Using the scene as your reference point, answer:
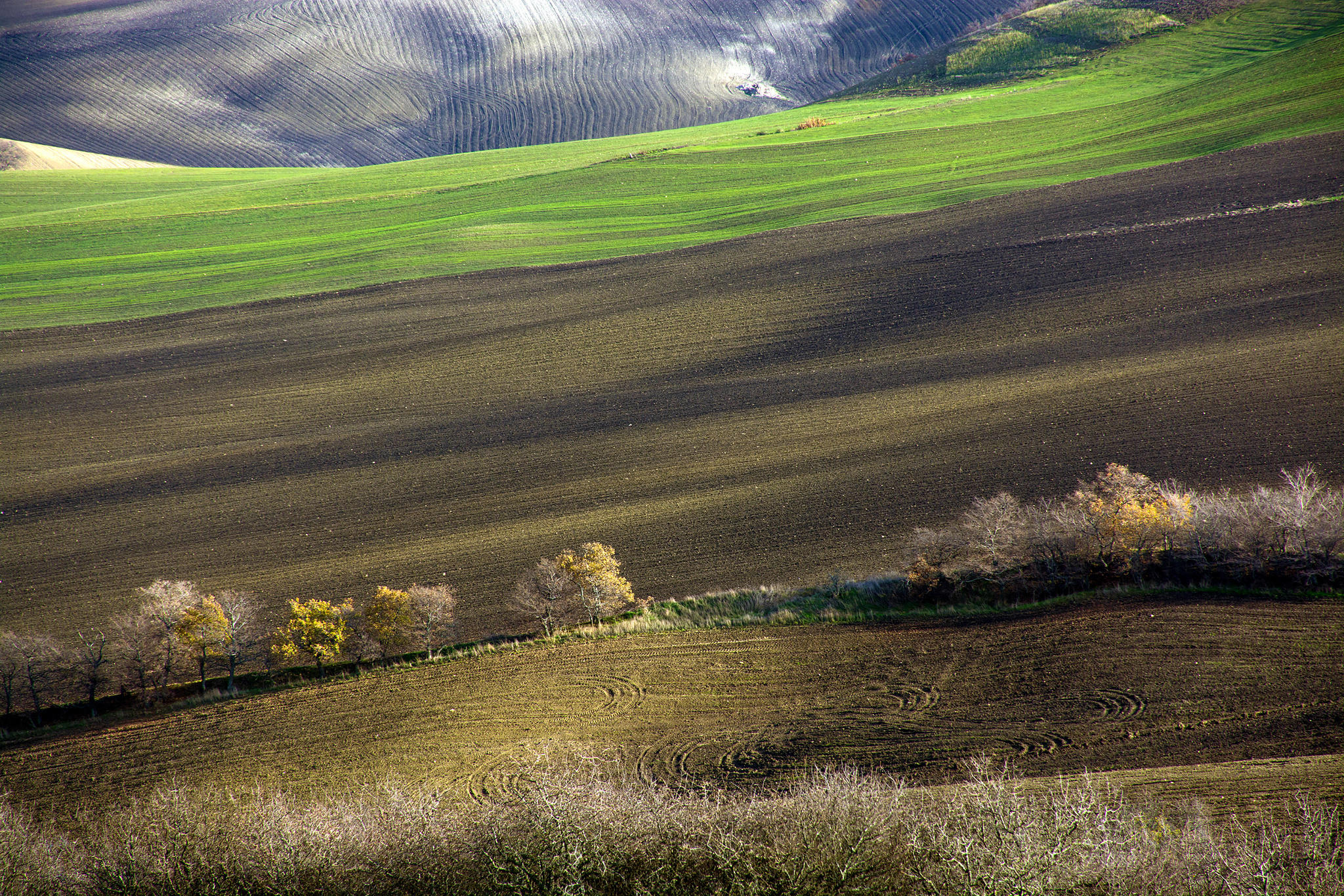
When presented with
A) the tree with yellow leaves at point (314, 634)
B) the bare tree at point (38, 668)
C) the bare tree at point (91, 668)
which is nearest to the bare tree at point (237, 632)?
the tree with yellow leaves at point (314, 634)

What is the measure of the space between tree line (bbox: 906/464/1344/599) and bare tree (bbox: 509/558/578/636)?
954 cm

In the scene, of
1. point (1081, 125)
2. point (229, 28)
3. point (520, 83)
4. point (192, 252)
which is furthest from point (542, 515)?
point (229, 28)

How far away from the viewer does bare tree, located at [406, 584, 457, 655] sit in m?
20.1

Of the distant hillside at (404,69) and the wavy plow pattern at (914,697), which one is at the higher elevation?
the distant hillside at (404,69)

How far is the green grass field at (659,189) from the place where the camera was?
1531 inches

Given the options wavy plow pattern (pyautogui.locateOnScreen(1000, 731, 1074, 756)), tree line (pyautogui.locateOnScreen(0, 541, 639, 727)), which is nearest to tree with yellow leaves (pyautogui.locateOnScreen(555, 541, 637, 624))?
tree line (pyautogui.locateOnScreen(0, 541, 639, 727))

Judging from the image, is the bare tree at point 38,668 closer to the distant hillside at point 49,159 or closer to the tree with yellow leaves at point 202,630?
the tree with yellow leaves at point 202,630

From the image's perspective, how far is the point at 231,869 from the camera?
372 inches

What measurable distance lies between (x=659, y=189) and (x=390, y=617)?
3355 centimetres

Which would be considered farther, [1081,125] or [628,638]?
[1081,125]

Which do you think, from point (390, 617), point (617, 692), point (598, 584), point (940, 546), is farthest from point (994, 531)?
point (390, 617)

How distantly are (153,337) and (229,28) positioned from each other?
155 feet

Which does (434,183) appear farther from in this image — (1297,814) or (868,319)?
(1297,814)

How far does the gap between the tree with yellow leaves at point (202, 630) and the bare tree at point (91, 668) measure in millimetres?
2077
